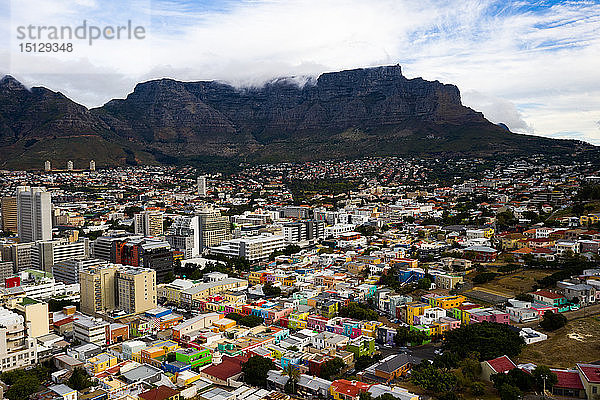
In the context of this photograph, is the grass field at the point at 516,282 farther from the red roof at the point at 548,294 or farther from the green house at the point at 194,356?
the green house at the point at 194,356

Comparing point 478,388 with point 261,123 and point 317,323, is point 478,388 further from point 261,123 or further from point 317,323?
point 261,123

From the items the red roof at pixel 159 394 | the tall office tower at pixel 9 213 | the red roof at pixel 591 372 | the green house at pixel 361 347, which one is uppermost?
the tall office tower at pixel 9 213

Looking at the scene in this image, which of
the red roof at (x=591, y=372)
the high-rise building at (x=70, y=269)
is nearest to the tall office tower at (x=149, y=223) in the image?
the high-rise building at (x=70, y=269)

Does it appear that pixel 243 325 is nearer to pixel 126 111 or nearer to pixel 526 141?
pixel 526 141

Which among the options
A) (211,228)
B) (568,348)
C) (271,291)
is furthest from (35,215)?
(568,348)

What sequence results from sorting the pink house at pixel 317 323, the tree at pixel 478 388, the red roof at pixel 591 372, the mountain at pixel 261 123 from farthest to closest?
the mountain at pixel 261 123 < the pink house at pixel 317 323 < the tree at pixel 478 388 < the red roof at pixel 591 372

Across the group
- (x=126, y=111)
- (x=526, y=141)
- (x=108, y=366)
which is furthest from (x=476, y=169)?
(x=126, y=111)
